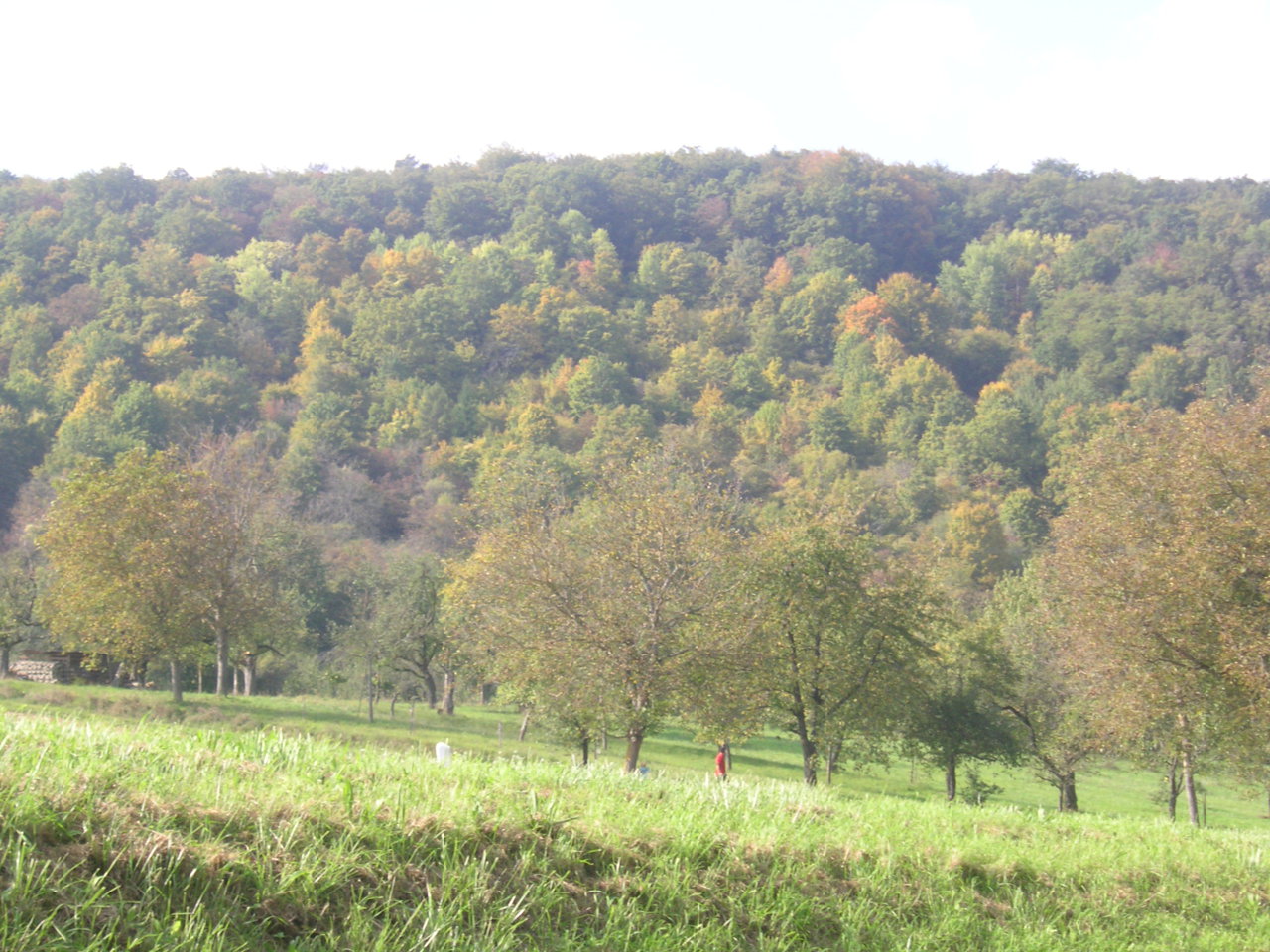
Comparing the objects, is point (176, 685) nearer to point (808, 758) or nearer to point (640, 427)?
point (808, 758)

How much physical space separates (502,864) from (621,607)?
1896 centimetres

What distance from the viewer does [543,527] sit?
2912 centimetres

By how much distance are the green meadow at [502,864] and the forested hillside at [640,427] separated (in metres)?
12.7

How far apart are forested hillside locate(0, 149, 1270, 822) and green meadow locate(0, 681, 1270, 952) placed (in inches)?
500

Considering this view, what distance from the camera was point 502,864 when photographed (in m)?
A: 6.01

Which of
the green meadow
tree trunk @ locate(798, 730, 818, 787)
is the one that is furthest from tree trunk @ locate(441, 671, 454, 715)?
the green meadow

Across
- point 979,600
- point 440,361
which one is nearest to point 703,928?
point 979,600

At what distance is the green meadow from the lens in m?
4.96

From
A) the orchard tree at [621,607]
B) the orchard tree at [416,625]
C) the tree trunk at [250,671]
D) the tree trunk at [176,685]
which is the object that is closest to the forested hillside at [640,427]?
the orchard tree at [621,607]

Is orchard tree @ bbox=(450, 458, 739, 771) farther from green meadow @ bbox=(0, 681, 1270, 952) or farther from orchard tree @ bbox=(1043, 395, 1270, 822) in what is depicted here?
green meadow @ bbox=(0, 681, 1270, 952)

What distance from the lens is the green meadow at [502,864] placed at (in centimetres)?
496

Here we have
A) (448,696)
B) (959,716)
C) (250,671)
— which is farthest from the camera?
(250,671)

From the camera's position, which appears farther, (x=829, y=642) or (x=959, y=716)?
(x=959, y=716)

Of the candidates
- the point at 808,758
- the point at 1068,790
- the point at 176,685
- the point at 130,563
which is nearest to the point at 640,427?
the point at 130,563
